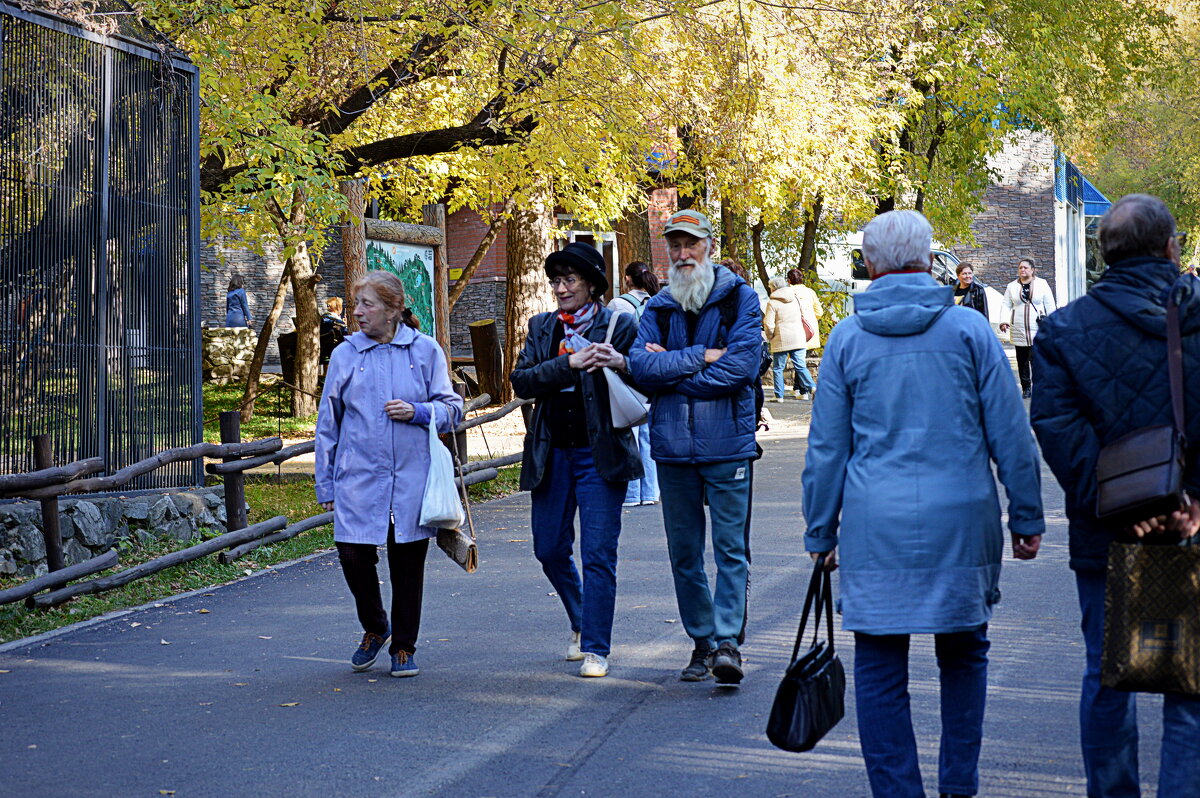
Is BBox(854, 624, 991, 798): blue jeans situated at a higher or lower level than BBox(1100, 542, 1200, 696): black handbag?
lower

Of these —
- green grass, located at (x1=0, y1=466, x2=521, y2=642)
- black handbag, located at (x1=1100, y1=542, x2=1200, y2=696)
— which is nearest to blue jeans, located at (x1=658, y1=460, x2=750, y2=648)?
black handbag, located at (x1=1100, y1=542, x2=1200, y2=696)

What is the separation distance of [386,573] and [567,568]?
3055 millimetres

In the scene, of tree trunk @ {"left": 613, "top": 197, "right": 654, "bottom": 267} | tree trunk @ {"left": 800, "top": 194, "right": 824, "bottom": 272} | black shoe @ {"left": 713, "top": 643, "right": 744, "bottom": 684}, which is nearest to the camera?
black shoe @ {"left": 713, "top": 643, "right": 744, "bottom": 684}

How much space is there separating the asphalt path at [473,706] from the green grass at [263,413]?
10738mm

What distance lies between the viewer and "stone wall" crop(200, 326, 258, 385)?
28941 mm

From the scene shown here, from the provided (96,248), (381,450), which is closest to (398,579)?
(381,450)

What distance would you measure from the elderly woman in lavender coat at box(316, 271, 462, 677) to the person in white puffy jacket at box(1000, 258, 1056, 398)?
1365 cm

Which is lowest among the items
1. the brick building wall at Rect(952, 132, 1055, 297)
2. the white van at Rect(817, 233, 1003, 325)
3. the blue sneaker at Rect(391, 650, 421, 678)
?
the blue sneaker at Rect(391, 650, 421, 678)

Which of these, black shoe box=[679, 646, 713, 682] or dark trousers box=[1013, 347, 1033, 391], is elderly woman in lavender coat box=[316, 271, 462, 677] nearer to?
black shoe box=[679, 646, 713, 682]

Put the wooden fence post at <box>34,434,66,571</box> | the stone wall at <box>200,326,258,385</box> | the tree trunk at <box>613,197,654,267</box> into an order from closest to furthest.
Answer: the wooden fence post at <box>34,434,66,571</box>
the tree trunk at <box>613,197,654,267</box>
the stone wall at <box>200,326,258,385</box>

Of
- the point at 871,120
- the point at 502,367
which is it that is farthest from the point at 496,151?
the point at 871,120

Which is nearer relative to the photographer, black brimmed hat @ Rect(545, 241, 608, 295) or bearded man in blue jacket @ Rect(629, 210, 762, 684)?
bearded man in blue jacket @ Rect(629, 210, 762, 684)

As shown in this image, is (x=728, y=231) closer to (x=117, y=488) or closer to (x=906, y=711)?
(x=117, y=488)

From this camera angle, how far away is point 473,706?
592cm
